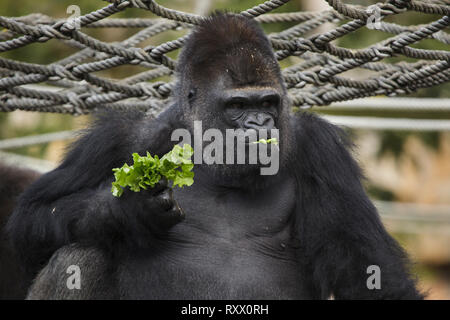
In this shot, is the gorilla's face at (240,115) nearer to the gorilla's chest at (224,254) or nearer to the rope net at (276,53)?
the gorilla's chest at (224,254)

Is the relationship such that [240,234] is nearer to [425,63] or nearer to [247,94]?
[247,94]

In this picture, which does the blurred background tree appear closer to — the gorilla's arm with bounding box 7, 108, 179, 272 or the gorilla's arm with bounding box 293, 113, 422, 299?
the gorilla's arm with bounding box 293, 113, 422, 299

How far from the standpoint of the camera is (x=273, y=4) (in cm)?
403

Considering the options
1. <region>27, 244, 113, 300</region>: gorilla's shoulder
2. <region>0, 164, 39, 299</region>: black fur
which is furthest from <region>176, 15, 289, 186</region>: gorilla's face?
<region>0, 164, 39, 299</region>: black fur

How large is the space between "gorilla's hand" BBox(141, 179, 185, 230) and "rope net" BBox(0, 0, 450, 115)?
1.09 meters

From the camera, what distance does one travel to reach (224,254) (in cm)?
389

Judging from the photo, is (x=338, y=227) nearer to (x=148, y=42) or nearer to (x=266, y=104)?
(x=266, y=104)

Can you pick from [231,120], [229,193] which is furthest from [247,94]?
[229,193]

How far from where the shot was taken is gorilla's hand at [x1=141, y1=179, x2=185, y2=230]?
3557 mm

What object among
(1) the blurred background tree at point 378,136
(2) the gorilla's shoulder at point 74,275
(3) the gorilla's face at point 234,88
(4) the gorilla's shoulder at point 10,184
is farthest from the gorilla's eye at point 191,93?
(1) the blurred background tree at point 378,136

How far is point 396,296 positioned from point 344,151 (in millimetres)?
859

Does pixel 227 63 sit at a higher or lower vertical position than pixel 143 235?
higher

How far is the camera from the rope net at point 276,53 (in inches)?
162

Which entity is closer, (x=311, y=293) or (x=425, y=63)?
(x=311, y=293)
